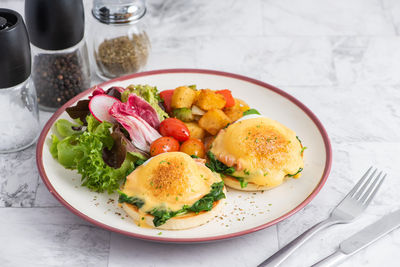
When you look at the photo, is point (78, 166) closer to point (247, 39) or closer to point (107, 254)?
point (107, 254)

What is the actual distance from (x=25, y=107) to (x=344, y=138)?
8.51 feet

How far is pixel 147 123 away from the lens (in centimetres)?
417

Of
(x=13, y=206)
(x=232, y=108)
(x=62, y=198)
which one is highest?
(x=232, y=108)

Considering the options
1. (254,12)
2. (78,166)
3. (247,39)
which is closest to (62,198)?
(78,166)

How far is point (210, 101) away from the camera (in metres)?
4.23

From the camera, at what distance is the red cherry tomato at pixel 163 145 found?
3.96 metres

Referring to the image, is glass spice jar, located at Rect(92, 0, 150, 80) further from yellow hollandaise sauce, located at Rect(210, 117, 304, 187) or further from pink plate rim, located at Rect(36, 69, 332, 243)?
yellow hollandaise sauce, located at Rect(210, 117, 304, 187)

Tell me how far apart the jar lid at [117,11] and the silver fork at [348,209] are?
2417 mm

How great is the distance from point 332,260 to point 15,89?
8.60ft

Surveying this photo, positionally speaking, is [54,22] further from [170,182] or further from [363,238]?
[363,238]

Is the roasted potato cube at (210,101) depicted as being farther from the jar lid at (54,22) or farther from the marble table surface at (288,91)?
the jar lid at (54,22)

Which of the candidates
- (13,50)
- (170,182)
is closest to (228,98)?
(170,182)

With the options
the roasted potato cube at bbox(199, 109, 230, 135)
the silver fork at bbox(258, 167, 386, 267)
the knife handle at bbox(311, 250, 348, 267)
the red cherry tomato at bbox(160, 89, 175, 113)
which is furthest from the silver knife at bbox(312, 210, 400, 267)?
the red cherry tomato at bbox(160, 89, 175, 113)

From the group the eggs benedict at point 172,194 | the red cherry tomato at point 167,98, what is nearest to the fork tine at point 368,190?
the eggs benedict at point 172,194
